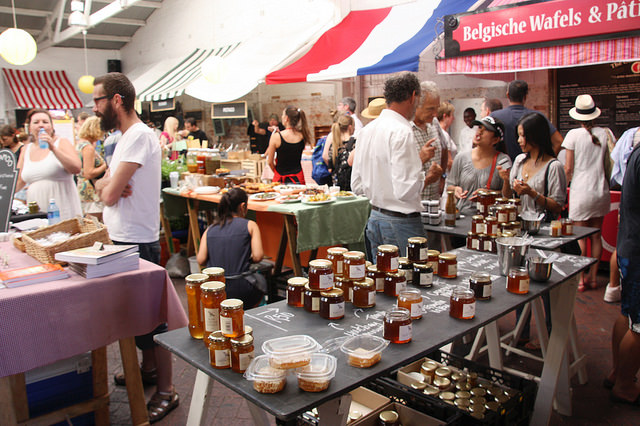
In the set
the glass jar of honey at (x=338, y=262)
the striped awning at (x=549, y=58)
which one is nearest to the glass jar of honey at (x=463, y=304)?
the glass jar of honey at (x=338, y=262)

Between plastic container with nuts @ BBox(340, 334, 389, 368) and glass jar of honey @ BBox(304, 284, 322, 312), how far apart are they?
0.30 meters

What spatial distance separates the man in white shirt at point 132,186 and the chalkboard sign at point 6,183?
820 mm

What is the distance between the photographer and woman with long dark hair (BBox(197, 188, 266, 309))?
12.0ft

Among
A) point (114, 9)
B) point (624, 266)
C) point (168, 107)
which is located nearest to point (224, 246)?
point (624, 266)

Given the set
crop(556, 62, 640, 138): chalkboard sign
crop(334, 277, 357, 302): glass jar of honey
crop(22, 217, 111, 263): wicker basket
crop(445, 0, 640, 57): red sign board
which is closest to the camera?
crop(334, 277, 357, 302): glass jar of honey

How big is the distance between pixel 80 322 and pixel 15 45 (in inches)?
275

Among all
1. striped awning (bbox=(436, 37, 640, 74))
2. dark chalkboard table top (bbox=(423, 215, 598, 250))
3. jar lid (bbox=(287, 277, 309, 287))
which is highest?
striped awning (bbox=(436, 37, 640, 74))

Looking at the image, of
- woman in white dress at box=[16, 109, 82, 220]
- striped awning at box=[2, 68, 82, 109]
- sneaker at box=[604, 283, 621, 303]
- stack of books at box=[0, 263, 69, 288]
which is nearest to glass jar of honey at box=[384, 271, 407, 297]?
stack of books at box=[0, 263, 69, 288]

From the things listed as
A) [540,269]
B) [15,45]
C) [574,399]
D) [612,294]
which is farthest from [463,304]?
[15,45]

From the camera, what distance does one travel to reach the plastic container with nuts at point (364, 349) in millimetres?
1659

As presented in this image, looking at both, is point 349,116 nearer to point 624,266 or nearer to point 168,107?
→ point 624,266

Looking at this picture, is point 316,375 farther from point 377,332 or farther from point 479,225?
point 479,225

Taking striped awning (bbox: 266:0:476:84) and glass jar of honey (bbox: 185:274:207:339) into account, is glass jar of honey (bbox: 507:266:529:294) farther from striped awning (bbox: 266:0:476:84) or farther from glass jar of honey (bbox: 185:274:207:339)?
striped awning (bbox: 266:0:476:84)

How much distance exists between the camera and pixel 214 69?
8.51 meters
